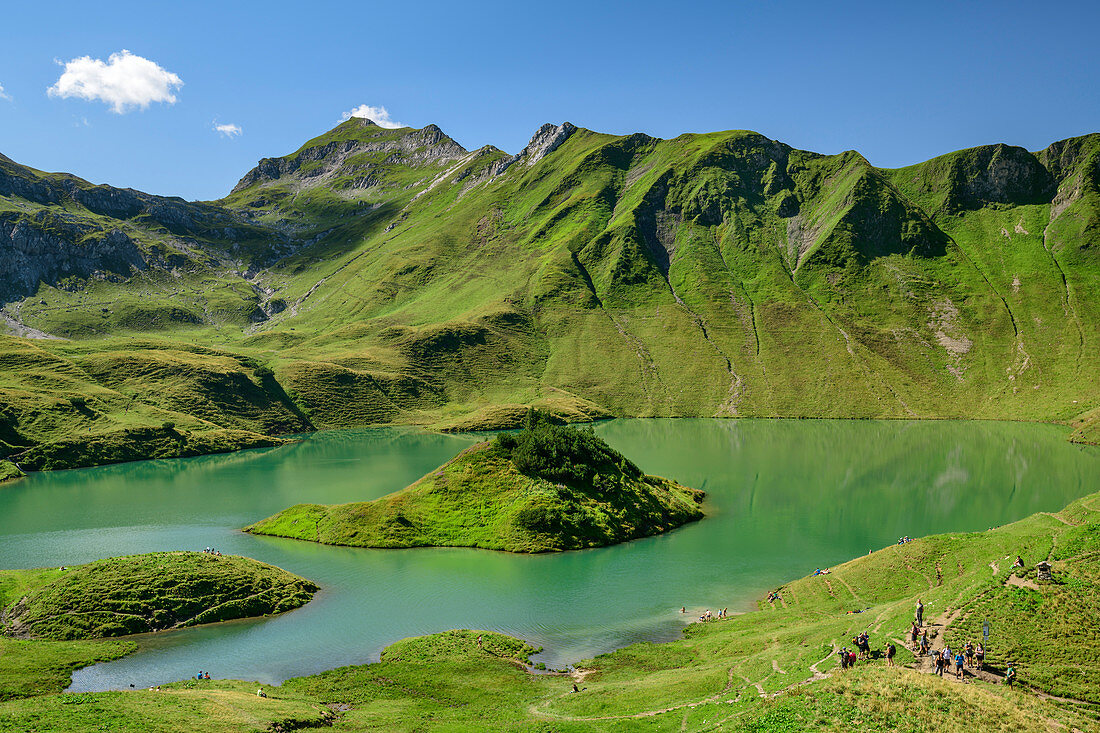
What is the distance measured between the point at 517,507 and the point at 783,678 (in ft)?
→ 179

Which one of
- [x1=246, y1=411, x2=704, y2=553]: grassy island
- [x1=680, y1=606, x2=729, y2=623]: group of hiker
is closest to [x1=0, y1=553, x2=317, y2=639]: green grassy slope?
[x1=246, y1=411, x2=704, y2=553]: grassy island

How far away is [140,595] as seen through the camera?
2327 inches

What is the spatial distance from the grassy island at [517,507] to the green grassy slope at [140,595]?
19912mm

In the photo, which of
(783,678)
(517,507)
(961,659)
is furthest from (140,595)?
(961,659)

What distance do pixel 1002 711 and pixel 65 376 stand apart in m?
224

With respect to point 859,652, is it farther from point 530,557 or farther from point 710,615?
point 530,557

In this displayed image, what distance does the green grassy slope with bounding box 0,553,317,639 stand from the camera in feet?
183

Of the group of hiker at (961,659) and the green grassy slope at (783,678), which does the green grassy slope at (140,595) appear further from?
the group of hiker at (961,659)

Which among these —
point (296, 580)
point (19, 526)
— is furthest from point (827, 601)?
point (19, 526)

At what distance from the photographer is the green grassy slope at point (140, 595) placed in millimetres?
55906

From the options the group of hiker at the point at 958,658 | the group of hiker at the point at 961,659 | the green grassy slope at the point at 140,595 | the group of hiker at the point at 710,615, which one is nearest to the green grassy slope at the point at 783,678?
the group of hiker at the point at 958,658

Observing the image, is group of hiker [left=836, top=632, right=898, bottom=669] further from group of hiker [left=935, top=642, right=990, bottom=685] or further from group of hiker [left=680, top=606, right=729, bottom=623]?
group of hiker [left=680, top=606, right=729, bottom=623]

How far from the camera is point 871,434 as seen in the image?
577 ft

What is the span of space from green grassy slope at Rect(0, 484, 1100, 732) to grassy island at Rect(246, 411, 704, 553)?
1116 inches
